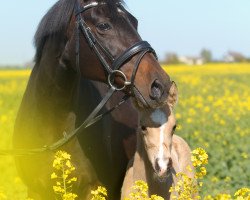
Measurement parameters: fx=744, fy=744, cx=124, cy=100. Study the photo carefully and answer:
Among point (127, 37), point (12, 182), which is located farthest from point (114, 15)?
point (12, 182)

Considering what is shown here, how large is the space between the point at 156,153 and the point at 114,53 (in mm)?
787

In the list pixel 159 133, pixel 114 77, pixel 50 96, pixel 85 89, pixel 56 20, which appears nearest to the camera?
pixel 159 133

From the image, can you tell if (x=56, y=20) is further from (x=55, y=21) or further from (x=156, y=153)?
(x=156, y=153)

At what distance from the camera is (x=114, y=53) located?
17.2ft

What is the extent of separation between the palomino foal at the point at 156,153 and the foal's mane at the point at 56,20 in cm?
87

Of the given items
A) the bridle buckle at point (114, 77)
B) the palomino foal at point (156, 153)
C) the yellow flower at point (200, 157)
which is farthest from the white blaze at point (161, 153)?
the yellow flower at point (200, 157)

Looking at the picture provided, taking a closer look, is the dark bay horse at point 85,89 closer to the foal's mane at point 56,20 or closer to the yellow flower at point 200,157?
the foal's mane at point 56,20

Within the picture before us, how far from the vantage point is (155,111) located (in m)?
5.13

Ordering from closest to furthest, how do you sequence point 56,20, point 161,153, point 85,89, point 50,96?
point 161,153, point 56,20, point 50,96, point 85,89

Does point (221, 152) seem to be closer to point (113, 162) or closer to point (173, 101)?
point (113, 162)

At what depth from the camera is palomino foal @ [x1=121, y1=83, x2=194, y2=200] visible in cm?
491

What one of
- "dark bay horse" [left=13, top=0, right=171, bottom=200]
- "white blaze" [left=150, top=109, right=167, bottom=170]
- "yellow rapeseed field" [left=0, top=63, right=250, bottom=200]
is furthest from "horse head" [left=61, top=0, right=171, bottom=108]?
"yellow rapeseed field" [left=0, top=63, right=250, bottom=200]

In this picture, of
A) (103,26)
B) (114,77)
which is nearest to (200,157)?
(114,77)

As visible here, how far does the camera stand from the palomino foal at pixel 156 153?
4906 millimetres
